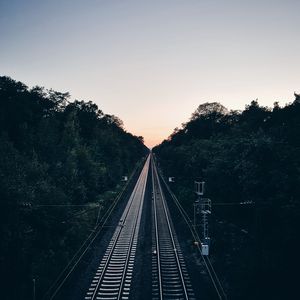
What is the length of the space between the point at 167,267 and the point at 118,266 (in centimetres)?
379

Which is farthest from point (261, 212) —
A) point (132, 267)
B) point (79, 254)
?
point (79, 254)

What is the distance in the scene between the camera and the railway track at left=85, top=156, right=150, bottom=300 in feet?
61.2

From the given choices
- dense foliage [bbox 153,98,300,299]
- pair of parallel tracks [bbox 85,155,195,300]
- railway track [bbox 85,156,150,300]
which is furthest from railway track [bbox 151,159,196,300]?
dense foliage [bbox 153,98,300,299]

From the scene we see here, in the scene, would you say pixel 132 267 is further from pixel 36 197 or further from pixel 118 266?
pixel 36 197

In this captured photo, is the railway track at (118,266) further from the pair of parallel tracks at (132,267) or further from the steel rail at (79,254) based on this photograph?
the steel rail at (79,254)

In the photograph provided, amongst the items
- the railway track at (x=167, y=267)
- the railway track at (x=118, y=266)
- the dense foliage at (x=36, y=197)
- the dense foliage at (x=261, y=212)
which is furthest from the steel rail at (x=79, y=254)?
the dense foliage at (x=261, y=212)

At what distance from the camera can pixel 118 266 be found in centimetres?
2283

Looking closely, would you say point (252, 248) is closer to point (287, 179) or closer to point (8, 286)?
point (287, 179)

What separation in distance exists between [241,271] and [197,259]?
4.12 metres

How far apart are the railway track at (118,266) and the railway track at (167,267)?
187 cm

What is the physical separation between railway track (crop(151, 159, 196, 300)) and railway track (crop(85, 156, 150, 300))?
1872 millimetres

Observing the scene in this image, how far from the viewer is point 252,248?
81.1 ft

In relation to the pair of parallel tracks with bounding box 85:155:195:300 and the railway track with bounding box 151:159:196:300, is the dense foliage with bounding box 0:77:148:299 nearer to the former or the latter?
the pair of parallel tracks with bounding box 85:155:195:300

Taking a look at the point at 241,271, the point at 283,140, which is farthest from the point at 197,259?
the point at 283,140
